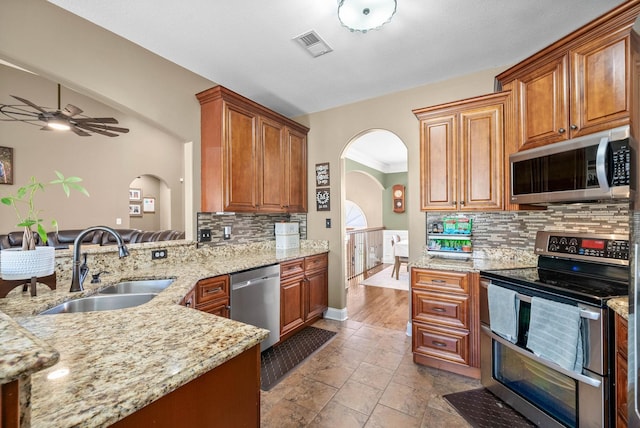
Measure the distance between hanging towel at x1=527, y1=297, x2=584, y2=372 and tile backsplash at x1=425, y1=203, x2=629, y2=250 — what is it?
0.91 m

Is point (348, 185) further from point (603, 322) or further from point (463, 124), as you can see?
point (603, 322)

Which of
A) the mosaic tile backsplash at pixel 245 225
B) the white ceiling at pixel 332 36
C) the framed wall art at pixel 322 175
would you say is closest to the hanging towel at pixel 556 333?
Answer: the white ceiling at pixel 332 36

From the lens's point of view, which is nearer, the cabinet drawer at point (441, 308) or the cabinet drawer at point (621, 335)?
the cabinet drawer at point (621, 335)

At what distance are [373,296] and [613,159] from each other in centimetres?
329

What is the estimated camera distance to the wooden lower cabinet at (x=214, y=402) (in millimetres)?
694

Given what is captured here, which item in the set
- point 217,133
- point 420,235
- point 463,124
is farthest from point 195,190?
point 463,124

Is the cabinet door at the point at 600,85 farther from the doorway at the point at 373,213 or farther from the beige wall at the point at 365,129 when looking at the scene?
the doorway at the point at 373,213

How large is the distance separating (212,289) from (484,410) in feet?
6.69

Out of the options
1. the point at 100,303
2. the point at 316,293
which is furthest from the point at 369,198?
the point at 100,303

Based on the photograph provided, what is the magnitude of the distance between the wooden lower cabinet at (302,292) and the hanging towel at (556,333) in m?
1.96

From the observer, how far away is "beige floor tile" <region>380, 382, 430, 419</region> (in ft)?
6.17

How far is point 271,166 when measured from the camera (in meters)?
3.15

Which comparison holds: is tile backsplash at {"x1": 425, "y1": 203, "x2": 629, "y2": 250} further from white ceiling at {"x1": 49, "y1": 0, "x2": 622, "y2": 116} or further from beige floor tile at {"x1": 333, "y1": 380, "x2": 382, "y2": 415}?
beige floor tile at {"x1": 333, "y1": 380, "x2": 382, "y2": 415}

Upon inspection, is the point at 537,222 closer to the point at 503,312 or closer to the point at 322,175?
the point at 503,312
